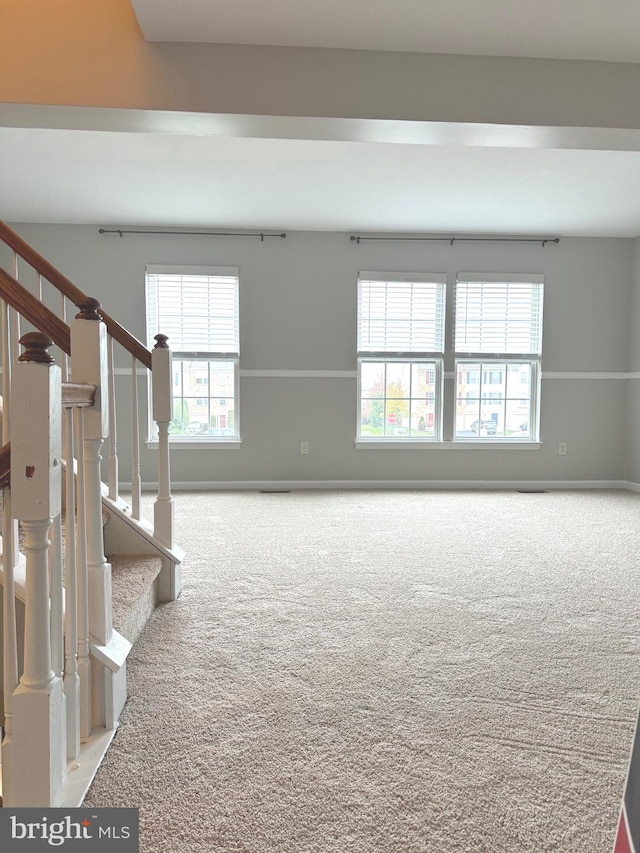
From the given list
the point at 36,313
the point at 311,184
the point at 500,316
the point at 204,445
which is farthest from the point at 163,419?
the point at 500,316

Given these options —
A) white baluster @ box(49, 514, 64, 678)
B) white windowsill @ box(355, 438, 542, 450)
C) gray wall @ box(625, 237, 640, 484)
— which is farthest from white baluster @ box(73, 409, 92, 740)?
gray wall @ box(625, 237, 640, 484)

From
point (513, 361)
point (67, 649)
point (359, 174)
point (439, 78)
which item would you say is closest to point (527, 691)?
point (67, 649)

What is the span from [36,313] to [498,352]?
4.68m

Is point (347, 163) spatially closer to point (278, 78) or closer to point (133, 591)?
point (278, 78)

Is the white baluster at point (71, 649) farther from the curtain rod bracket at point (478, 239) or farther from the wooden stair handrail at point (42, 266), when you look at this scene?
the curtain rod bracket at point (478, 239)

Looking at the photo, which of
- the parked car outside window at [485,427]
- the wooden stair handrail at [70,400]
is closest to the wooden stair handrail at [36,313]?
the wooden stair handrail at [70,400]

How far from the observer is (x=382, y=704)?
1.71 meters

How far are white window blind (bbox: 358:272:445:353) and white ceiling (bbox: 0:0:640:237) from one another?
0.54m

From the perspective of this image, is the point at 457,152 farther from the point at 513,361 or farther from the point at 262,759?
the point at 262,759

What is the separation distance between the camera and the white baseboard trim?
5258 mm

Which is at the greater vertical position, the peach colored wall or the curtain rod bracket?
the curtain rod bracket

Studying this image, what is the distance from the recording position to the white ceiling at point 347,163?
209 centimetres

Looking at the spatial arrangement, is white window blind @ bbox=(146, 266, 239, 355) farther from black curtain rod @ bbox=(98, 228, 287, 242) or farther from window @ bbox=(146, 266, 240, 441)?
black curtain rod @ bbox=(98, 228, 287, 242)

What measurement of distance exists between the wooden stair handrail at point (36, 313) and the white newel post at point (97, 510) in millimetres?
172
